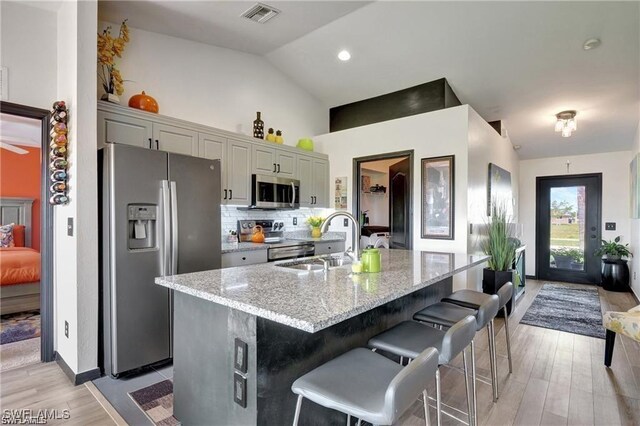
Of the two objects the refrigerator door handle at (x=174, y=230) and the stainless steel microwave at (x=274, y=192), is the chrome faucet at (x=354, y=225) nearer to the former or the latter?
the refrigerator door handle at (x=174, y=230)

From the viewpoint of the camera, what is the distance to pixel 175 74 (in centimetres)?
366

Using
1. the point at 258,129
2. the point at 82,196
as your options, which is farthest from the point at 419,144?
the point at 82,196

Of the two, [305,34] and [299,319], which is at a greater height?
[305,34]

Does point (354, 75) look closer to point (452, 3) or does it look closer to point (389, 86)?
point (389, 86)

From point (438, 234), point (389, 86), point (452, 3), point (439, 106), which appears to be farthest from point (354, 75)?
point (438, 234)

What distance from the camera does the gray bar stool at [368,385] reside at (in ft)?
3.45

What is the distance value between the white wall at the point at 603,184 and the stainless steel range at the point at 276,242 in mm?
4959

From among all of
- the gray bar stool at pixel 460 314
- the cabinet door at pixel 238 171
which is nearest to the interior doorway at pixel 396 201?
the gray bar stool at pixel 460 314

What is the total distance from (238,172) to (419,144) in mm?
2239

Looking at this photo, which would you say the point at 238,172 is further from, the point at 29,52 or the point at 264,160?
the point at 29,52

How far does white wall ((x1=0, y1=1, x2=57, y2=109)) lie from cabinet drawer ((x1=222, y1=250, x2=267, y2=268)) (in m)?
1.97

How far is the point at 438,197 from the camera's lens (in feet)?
12.8

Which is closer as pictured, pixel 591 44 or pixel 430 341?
pixel 430 341

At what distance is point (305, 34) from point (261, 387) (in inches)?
150
